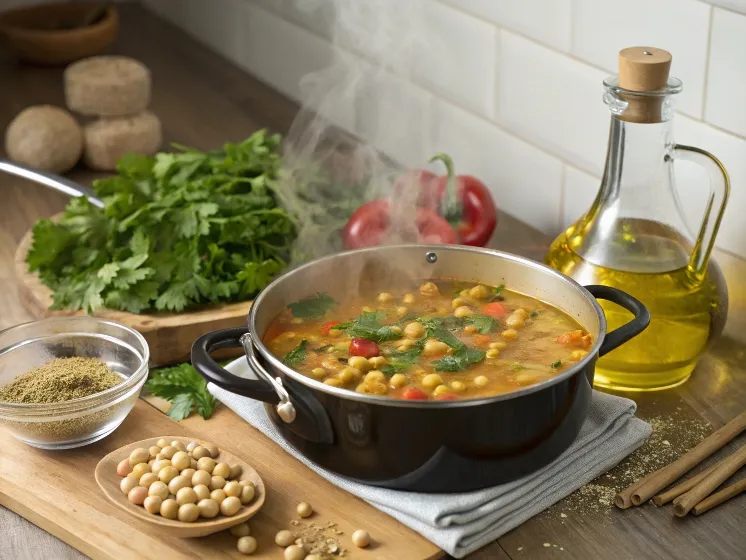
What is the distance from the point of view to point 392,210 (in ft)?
5.81

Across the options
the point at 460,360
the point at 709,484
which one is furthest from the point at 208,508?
the point at 709,484

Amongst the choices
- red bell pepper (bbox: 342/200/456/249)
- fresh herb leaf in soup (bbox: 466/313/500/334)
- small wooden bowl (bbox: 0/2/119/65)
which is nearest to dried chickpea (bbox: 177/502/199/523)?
fresh herb leaf in soup (bbox: 466/313/500/334)

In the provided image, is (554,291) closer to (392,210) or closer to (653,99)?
(653,99)

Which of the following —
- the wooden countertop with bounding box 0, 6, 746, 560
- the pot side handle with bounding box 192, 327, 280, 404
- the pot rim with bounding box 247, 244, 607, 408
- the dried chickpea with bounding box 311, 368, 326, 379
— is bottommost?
the wooden countertop with bounding box 0, 6, 746, 560

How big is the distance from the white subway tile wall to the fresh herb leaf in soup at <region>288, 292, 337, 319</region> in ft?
1.89

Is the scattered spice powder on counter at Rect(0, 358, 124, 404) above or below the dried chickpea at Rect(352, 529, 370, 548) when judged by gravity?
above

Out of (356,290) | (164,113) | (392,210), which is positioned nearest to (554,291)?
(356,290)

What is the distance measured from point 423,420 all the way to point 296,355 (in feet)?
0.88

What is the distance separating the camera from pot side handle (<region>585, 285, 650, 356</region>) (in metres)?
1.27

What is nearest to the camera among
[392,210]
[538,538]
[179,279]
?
[538,538]

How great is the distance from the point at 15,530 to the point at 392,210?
80 cm

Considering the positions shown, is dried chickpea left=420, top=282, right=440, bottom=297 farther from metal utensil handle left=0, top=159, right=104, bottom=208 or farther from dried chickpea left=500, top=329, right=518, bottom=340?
metal utensil handle left=0, top=159, right=104, bottom=208

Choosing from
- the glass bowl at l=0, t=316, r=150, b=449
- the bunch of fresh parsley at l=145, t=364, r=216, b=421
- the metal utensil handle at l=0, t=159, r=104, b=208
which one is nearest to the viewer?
the glass bowl at l=0, t=316, r=150, b=449

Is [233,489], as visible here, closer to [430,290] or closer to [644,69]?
[430,290]
